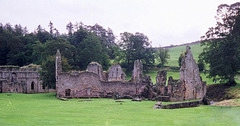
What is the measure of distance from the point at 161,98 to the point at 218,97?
33.8ft

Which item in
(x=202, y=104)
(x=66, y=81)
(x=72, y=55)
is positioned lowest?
(x=202, y=104)

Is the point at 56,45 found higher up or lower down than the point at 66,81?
higher up

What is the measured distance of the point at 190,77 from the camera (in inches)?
1454

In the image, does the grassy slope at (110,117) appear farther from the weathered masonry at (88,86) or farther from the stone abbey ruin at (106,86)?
the weathered masonry at (88,86)

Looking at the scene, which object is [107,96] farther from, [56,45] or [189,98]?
[56,45]

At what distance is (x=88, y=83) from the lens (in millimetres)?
42688

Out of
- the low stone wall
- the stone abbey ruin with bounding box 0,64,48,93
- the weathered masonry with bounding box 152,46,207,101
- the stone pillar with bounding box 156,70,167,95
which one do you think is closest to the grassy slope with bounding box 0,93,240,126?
the low stone wall

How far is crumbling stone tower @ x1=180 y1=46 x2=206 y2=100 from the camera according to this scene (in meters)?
36.3

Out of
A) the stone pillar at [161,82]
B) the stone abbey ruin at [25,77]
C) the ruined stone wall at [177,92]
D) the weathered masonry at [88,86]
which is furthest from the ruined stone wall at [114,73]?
the ruined stone wall at [177,92]

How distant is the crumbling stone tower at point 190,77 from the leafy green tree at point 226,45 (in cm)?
630

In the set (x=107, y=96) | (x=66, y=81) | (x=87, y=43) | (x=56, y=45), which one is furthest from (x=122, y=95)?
(x=87, y=43)

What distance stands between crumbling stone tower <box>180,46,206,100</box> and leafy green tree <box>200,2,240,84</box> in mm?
6304

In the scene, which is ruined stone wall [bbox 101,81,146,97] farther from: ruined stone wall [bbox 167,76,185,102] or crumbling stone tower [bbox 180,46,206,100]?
crumbling stone tower [bbox 180,46,206,100]

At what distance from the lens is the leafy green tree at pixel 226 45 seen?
42.8m
